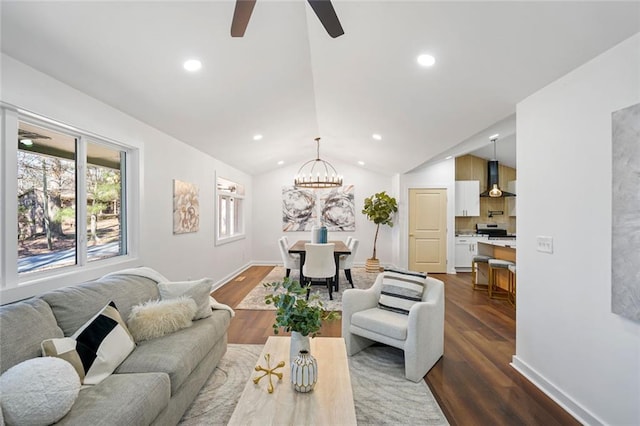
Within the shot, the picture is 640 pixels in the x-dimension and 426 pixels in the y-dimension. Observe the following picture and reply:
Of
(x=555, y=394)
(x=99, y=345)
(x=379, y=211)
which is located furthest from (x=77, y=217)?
(x=379, y=211)

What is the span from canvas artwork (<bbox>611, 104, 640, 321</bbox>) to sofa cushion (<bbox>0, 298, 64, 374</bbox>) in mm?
3127

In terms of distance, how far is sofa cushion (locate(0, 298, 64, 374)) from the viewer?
135cm

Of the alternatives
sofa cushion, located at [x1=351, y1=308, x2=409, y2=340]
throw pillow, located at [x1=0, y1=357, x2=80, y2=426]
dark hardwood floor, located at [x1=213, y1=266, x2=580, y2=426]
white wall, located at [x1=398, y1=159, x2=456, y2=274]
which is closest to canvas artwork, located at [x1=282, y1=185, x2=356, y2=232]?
white wall, located at [x1=398, y1=159, x2=456, y2=274]

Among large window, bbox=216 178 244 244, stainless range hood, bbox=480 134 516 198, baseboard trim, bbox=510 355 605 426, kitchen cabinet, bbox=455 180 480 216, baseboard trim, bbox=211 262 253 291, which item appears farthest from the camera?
kitchen cabinet, bbox=455 180 480 216

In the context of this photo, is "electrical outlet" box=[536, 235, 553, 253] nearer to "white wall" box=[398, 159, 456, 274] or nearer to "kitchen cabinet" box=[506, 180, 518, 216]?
"white wall" box=[398, 159, 456, 274]

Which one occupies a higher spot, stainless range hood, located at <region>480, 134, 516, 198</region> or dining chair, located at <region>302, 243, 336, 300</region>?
stainless range hood, located at <region>480, 134, 516, 198</region>

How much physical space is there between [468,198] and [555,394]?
524cm

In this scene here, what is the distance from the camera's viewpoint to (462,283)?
222 inches

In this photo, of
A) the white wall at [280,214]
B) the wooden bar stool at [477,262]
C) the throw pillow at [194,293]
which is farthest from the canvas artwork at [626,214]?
the white wall at [280,214]

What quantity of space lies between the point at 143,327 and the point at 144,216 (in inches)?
65.6

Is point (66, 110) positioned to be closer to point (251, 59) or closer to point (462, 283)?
point (251, 59)

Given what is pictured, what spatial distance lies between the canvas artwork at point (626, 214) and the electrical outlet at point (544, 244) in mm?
505

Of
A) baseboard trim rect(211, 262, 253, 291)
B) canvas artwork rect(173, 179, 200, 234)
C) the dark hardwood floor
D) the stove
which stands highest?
canvas artwork rect(173, 179, 200, 234)

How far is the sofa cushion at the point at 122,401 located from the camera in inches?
49.5
